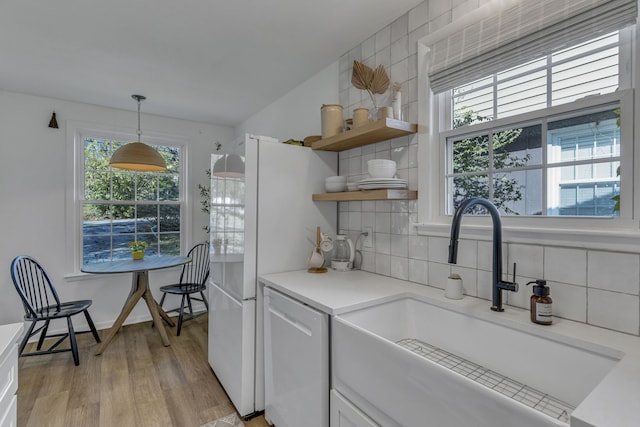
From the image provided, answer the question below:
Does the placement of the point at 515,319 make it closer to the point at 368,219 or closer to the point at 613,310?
the point at 613,310

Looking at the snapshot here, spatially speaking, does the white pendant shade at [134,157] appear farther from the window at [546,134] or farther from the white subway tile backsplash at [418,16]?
the window at [546,134]

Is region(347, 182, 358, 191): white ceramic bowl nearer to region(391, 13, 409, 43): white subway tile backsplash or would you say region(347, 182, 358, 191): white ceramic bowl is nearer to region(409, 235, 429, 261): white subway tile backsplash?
region(409, 235, 429, 261): white subway tile backsplash

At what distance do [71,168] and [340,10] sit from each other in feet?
10.1

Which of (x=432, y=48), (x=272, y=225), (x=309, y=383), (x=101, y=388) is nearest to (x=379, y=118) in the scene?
(x=432, y=48)

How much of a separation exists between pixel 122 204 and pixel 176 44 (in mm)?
2136

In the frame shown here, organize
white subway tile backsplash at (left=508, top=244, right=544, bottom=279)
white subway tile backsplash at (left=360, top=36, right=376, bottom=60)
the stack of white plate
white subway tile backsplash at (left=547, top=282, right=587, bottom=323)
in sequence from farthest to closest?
white subway tile backsplash at (left=360, top=36, right=376, bottom=60)
the stack of white plate
white subway tile backsplash at (left=508, top=244, right=544, bottom=279)
white subway tile backsplash at (left=547, top=282, right=587, bottom=323)

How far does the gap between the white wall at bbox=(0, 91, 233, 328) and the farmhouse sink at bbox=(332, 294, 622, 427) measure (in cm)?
317

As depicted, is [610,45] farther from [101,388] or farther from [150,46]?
[101,388]

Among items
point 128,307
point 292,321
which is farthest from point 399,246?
point 128,307

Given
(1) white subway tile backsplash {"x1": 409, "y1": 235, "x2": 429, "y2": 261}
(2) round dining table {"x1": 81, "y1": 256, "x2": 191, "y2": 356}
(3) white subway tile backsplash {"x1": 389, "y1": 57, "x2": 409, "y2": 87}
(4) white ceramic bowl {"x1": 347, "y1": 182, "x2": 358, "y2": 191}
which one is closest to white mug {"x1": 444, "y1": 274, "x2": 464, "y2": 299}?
(1) white subway tile backsplash {"x1": 409, "y1": 235, "x2": 429, "y2": 261}

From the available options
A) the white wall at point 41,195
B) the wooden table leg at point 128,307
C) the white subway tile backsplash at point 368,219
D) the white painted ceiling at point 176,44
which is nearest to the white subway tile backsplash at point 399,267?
the white subway tile backsplash at point 368,219

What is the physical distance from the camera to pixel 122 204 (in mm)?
3490

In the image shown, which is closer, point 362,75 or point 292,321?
point 292,321

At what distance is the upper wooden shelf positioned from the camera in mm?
1638
